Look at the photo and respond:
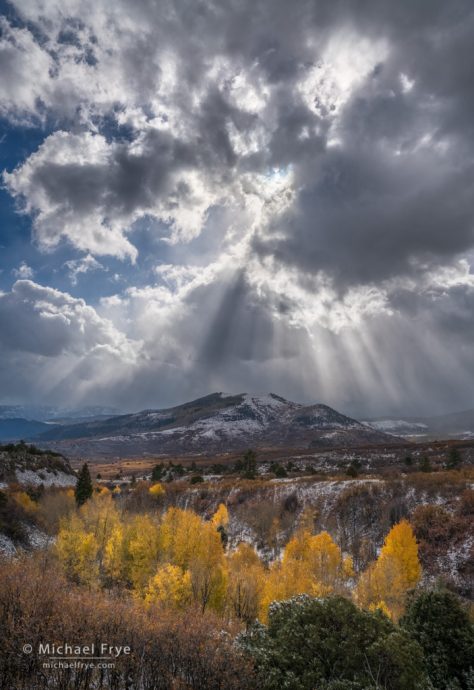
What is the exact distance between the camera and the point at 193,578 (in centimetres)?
3644

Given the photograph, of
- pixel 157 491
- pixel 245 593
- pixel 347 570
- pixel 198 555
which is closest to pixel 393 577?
pixel 347 570

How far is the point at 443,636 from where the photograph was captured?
804 inches

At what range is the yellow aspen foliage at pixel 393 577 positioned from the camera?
37250mm

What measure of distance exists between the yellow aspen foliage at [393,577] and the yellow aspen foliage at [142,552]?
24.0 meters

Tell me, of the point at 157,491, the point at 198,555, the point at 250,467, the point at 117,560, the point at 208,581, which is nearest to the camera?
the point at 208,581

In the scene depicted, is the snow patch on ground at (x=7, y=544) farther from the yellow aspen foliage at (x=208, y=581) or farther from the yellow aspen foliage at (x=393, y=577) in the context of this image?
the yellow aspen foliage at (x=393, y=577)

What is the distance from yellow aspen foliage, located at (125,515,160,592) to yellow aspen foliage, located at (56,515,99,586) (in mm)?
4422

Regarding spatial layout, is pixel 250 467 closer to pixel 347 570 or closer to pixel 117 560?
pixel 347 570

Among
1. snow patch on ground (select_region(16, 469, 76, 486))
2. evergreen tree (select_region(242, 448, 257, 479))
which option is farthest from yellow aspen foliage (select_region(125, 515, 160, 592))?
evergreen tree (select_region(242, 448, 257, 479))

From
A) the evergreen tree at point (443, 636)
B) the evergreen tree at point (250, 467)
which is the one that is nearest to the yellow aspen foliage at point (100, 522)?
the evergreen tree at point (443, 636)

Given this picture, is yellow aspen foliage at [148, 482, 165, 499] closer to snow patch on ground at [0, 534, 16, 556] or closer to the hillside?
the hillside

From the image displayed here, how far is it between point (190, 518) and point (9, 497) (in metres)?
38.2

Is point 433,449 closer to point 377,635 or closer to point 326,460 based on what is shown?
point 326,460

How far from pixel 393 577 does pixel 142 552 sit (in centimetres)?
2929
